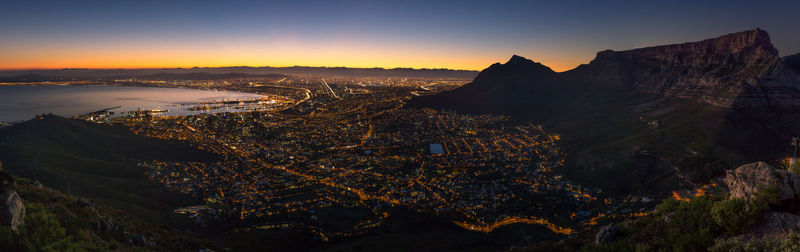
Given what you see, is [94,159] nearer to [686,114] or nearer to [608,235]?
[608,235]

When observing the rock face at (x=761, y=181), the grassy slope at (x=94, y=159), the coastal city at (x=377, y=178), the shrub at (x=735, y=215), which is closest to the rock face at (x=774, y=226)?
the shrub at (x=735, y=215)

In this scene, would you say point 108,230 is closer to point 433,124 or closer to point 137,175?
point 137,175

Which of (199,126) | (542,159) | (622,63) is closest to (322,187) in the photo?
(542,159)

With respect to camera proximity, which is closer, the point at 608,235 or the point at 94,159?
the point at 608,235

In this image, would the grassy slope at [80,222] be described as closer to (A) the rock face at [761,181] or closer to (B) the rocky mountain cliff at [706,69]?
(A) the rock face at [761,181]

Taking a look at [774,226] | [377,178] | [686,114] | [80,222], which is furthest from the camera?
[686,114]

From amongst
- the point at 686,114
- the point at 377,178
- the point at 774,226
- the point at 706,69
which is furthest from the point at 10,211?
the point at 706,69
